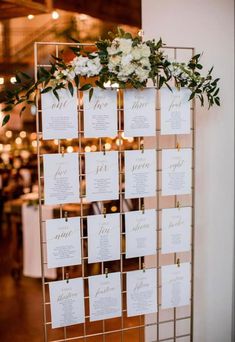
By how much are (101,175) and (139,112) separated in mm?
396

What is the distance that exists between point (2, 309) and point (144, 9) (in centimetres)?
279

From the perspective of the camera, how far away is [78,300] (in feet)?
8.24

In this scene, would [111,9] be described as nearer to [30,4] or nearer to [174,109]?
[30,4]

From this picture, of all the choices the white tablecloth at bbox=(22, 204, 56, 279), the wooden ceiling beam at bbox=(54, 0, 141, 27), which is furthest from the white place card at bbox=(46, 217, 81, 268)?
the white tablecloth at bbox=(22, 204, 56, 279)

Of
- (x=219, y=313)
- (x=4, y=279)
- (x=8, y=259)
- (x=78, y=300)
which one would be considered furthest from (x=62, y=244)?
(x=8, y=259)

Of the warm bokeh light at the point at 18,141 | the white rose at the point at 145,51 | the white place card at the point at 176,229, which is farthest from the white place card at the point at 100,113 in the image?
the warm bokeh light at the point at 18,141

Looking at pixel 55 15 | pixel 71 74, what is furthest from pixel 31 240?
pixel 71 74

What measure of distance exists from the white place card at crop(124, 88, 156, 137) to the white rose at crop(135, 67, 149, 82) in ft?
0.49

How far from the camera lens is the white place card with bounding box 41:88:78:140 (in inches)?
91.5

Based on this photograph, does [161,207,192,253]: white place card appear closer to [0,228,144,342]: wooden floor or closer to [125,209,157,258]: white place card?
[125,209,157,258]: white place card

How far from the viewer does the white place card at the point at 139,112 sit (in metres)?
2.48

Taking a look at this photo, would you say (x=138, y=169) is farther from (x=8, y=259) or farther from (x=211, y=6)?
(x=8, y=259)

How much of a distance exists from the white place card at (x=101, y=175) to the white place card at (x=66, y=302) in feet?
1.54

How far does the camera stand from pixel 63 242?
2436 millimetres
